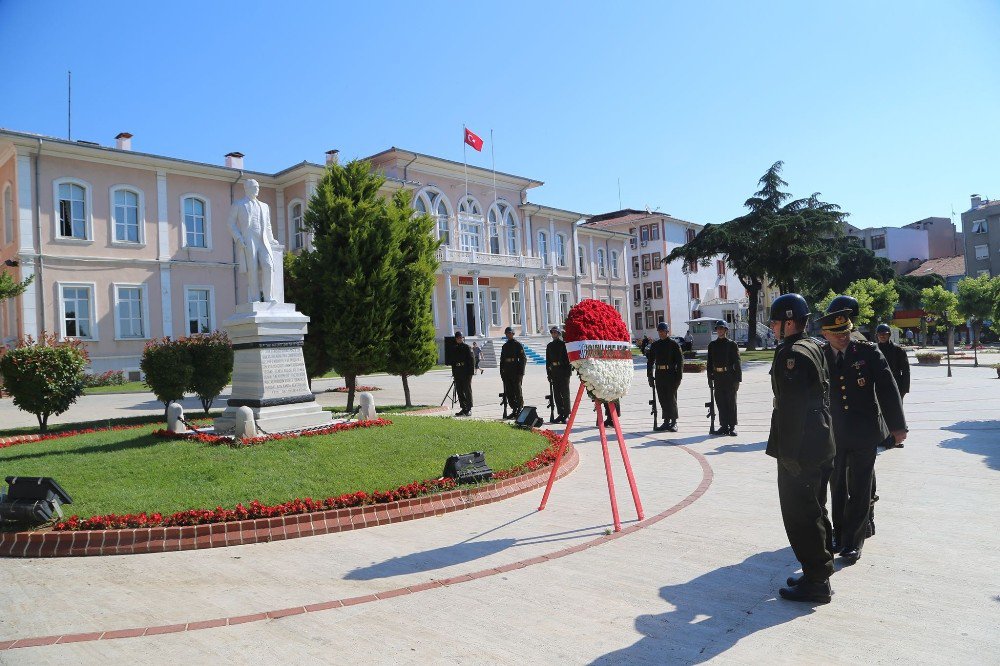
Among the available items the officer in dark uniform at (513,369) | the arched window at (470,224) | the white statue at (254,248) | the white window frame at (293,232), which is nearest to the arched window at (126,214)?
the white window frame at (293,232)

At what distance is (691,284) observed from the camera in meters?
66.1

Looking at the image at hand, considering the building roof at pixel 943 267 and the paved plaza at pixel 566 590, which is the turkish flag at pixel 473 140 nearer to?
the paved plaza at pixel 566 590

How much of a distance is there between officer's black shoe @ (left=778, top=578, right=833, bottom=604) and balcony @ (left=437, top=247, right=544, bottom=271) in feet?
119

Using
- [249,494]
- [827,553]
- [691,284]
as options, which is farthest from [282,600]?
[691,284]

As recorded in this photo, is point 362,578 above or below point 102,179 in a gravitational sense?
below

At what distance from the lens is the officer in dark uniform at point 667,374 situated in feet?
39.7

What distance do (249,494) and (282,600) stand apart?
2750 millimetres

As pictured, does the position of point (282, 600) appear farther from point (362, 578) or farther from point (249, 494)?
point (249, 494)

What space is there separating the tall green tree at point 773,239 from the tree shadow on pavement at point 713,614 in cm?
3760

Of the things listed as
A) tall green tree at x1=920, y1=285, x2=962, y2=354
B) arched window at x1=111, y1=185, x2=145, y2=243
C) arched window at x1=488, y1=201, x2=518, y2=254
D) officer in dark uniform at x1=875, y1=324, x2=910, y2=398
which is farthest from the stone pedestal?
arched window at x1=488, y1=201, x2=518, y2=254

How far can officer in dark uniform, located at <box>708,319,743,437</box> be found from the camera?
11.5 m

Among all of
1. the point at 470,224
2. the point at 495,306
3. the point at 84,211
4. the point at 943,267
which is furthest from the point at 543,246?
the point at 943,267

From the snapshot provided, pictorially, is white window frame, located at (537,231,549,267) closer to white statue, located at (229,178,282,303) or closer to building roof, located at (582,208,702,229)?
building roof, located at (582,208,702,229)

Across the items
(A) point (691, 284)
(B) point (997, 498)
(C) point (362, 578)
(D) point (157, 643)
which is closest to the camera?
(D) point (157, 643)
